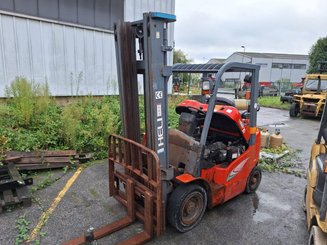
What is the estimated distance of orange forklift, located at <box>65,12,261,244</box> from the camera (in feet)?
9.78

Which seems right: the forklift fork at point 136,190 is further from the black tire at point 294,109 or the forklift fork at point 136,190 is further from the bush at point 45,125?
the black tire at point 294,109

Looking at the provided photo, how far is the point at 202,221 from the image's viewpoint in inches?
147

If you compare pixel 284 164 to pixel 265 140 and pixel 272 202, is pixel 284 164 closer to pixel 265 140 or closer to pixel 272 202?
pixel 265 140

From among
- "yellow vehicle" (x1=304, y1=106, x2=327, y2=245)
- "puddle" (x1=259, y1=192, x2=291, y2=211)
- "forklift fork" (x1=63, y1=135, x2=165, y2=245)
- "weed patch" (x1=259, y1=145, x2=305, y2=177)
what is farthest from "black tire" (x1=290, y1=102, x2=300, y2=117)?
"forklift fork" (x1=63, y1=135, x2=165, y2=245)

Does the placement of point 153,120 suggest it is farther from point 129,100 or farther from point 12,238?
point 12,238

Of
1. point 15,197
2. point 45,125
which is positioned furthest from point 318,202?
point 45,125

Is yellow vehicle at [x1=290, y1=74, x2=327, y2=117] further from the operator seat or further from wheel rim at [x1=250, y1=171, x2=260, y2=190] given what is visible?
the operator seat

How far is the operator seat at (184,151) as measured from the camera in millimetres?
3477

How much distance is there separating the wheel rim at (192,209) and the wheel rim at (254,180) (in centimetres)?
149

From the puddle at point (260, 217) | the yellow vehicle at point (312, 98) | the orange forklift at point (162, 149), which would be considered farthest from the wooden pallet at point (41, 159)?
the yellow vehicle at point (312, 98)

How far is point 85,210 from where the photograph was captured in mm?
3928

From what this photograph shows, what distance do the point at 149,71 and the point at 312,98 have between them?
43.2ft

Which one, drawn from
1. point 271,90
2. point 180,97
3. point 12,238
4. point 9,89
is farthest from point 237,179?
point 271,90

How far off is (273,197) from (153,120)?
9.90 ft
